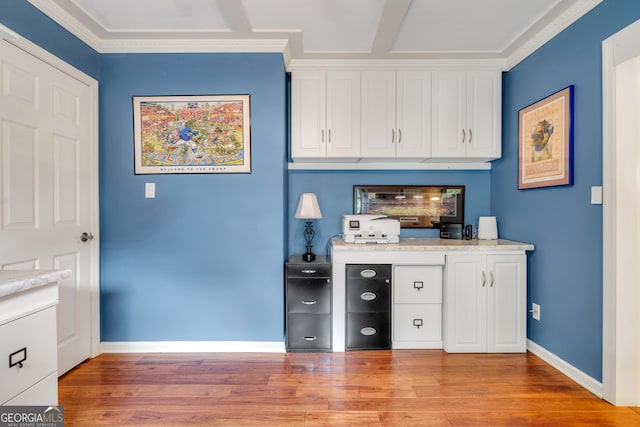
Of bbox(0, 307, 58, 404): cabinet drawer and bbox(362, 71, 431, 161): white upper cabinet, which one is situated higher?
bbox(362, 71, 431, 161): white upper cabinet

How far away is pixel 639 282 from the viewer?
1822 mm

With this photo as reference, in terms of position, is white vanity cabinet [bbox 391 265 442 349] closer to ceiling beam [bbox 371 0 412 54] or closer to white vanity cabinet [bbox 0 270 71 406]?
ceiling beam [bbox 371 0 412 54]

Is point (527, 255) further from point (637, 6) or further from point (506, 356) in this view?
point (637, 6)

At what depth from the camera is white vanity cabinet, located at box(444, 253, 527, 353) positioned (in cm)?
254

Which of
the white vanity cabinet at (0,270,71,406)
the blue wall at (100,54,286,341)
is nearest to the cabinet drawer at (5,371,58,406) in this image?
the white vanity cabinet at (0,270,71,406)

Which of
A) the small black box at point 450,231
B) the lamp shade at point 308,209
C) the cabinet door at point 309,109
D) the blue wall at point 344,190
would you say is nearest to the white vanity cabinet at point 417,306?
the small black box at point 450,231

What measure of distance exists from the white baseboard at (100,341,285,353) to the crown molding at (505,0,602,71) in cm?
305

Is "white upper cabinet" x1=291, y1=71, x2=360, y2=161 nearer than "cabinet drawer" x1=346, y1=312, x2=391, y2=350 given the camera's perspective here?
No

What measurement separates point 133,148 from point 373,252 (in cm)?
209

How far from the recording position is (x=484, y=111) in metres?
2.85

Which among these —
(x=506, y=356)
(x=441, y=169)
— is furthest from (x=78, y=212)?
(x=506, y=356)

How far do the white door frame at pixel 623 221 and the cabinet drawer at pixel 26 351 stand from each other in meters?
2.80

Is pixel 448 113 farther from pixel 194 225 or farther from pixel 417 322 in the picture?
pixel 194 225

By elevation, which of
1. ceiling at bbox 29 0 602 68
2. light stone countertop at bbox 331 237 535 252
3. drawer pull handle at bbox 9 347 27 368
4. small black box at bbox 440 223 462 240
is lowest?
drawer pull handle at bbox 9 347 27 368
